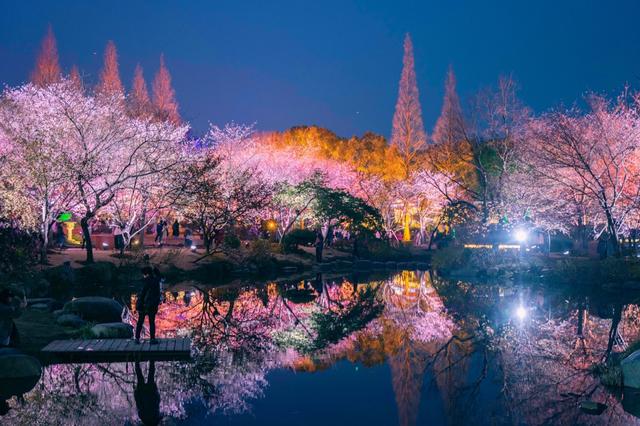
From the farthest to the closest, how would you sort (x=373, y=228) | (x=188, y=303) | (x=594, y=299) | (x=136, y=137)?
(x=373, y=228)
(x=136, y=137)
(x=594, y=299)
(x=188, y=303)

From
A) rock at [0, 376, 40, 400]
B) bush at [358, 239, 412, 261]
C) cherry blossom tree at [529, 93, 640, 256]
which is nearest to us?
rock at [0, 376, 40, 400]

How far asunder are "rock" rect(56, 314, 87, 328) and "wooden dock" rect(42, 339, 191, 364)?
7.65 ft

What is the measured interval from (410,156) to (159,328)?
49037 mm

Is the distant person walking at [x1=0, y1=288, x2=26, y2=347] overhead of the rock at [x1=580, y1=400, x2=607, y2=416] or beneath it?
overhead

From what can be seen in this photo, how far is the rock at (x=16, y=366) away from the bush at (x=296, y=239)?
30.6 metres

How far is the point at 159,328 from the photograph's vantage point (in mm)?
17000

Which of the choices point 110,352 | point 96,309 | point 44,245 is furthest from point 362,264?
point 110,352

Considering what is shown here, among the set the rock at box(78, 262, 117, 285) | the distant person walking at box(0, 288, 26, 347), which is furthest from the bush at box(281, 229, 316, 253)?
the distant person walking at box(0, 288, 26, 347)

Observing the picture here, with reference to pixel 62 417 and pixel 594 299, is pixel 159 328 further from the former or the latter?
pixel 594 299

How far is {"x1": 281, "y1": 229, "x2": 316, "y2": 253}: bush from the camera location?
1657 inches

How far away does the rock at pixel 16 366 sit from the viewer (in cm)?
1080

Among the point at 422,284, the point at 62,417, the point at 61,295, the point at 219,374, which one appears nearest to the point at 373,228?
the point at 422,284

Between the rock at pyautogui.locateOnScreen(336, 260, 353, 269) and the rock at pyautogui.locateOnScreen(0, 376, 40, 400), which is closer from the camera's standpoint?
the rock at pyautogui.locateOnScreen(0, 376, 40, 400)

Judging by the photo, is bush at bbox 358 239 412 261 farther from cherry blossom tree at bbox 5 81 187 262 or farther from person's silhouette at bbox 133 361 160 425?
person's silhouette at bbox 133 361 160 425
